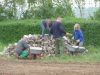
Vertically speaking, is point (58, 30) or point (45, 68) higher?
point (58, 30)

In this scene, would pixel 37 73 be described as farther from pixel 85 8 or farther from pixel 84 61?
pixel 85 8

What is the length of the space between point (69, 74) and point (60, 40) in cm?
694

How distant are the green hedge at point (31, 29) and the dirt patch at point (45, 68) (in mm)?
8392

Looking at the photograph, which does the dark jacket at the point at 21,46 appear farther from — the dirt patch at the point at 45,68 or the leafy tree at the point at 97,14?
the leafy tree at the point at 97,14

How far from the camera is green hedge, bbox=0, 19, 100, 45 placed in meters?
28.3

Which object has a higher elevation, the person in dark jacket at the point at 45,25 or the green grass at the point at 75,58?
the person in dark jacket at the point at 45,25

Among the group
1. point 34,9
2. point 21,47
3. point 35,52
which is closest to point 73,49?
point 35,52

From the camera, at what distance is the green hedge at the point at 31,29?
28281 mm

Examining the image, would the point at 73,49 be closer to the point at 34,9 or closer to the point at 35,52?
the point at 35,52

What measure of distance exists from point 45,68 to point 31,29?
11.8 metres

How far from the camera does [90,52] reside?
24.9 m

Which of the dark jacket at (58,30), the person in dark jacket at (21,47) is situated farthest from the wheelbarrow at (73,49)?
the person in dark jacket at (21,47)

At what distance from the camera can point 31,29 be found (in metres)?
29.6

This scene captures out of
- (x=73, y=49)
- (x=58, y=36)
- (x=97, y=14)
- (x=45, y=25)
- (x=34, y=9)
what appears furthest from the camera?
(x=34, y=9)
